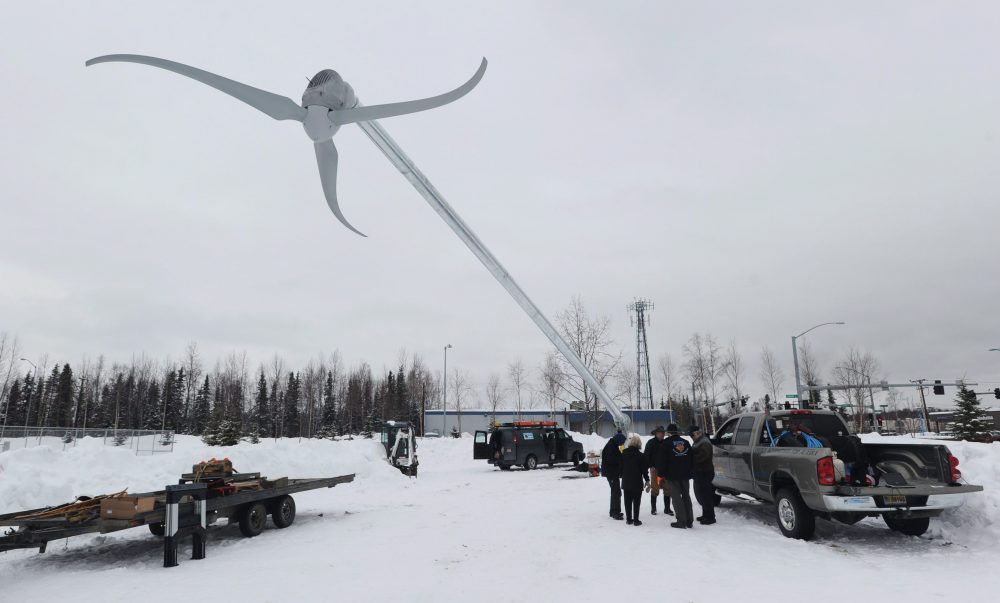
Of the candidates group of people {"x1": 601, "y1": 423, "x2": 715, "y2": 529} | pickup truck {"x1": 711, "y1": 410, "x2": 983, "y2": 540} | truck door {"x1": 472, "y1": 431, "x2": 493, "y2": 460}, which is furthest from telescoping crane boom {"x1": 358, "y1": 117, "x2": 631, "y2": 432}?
pickup truck {"x1": 711, "y1": 410, "x2": 983, "y2": 540}

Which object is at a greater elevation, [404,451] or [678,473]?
[678,473]

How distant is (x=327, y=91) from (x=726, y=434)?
36.2ft

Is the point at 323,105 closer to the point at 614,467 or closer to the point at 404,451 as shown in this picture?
the point at 614,467

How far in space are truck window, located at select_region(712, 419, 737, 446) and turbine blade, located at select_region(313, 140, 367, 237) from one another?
8975mm

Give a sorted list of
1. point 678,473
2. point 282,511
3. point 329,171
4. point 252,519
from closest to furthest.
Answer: point 678,473
point 252,519
point 282,511
point 329,171

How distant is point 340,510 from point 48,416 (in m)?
82.6

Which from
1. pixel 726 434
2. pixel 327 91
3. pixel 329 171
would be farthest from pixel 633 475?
pixel 327 91

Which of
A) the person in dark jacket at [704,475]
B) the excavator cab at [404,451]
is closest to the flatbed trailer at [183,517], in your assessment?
the person in dark jacket at [704,475]

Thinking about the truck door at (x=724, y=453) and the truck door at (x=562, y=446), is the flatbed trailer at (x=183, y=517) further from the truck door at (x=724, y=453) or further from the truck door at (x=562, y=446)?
the truck door at (x=562, y=446)

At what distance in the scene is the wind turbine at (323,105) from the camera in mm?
11781

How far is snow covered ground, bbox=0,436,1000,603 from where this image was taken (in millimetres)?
6375

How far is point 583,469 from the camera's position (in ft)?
75.9

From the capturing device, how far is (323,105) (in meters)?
12.6

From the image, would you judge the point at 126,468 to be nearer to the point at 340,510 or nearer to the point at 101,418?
the point at 340,510
